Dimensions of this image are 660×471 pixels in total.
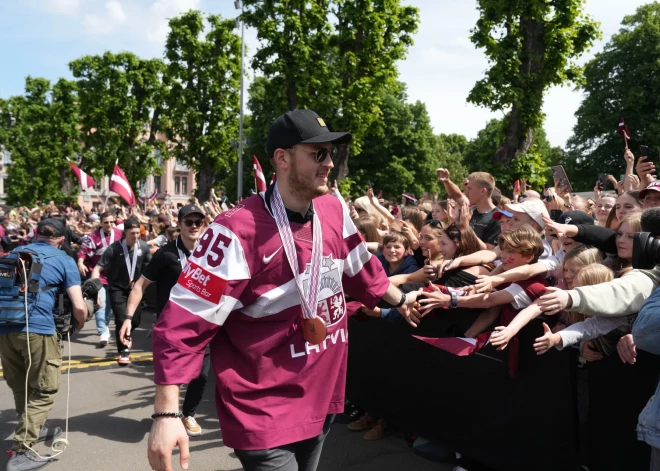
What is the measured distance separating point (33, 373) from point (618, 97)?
37467 mm

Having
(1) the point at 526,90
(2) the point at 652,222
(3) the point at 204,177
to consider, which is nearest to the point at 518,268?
(2) the point at 652,222

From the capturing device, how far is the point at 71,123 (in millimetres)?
48156

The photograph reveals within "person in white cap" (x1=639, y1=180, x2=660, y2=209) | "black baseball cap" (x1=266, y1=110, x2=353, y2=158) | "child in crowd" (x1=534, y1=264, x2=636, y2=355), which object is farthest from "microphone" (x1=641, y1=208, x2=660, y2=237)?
"person in white cap" (x1=639, y1=180, x2=660, y2=209)

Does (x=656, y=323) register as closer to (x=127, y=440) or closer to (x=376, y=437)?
(x=376, y=437)

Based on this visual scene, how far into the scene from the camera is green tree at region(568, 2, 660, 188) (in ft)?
110

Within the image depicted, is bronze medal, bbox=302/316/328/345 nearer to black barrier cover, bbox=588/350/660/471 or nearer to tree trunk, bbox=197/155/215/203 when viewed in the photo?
black barrier cover, bbox=588/350/660/471

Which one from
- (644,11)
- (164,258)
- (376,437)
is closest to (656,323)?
(376,437)

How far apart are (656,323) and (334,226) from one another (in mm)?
1435

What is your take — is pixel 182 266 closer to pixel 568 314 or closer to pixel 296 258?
pixel 296 258

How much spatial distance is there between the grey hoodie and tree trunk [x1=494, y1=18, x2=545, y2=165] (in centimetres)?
1228

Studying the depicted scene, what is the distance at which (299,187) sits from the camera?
8.75 feet

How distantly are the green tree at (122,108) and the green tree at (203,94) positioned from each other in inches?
268

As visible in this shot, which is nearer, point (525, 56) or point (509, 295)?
point (509, 295)

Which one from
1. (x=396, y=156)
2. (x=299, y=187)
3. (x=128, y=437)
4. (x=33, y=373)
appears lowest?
(x=128, y=437)
